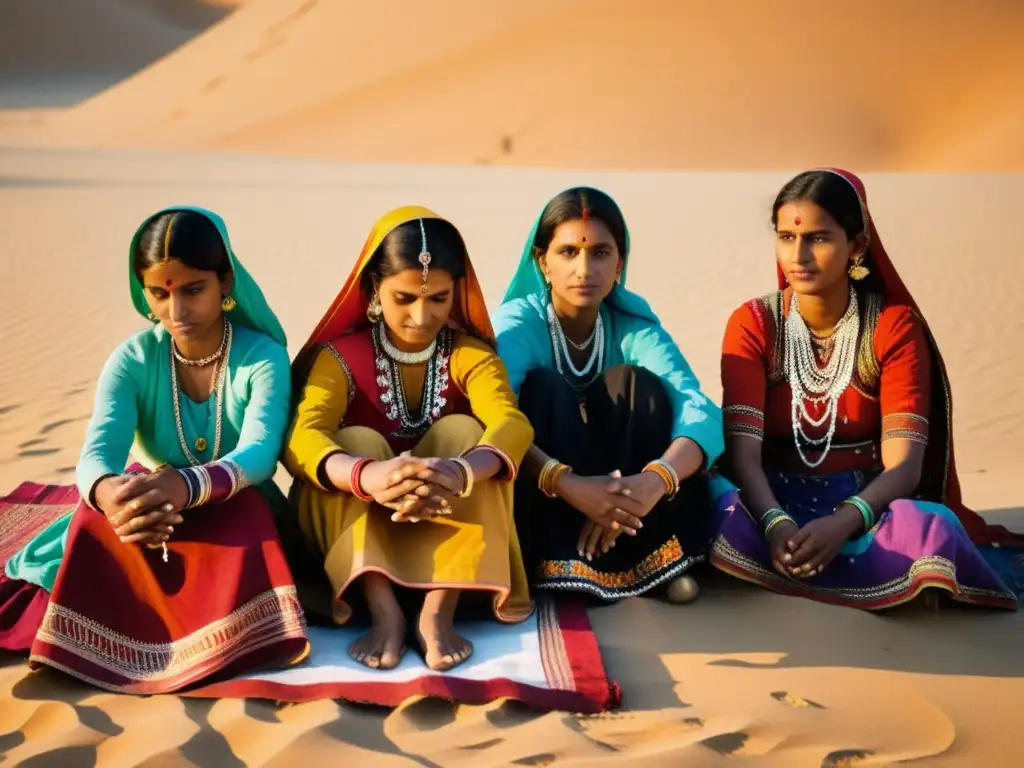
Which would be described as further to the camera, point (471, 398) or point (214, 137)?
point (214, 137)

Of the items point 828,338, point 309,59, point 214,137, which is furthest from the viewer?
point 309,59

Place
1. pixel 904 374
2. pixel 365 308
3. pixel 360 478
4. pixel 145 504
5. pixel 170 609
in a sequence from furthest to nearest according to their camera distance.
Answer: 1. pixel 904 374
2. pixel 365 308
3. pixel 360 478
4. pixel 170 609
5. pixel 145 504

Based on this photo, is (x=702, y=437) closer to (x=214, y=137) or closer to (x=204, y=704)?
(x=204, y=704)

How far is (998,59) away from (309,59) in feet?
80.8


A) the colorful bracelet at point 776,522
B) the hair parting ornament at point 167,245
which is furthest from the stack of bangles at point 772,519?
the hair parting ornament at point 167,245

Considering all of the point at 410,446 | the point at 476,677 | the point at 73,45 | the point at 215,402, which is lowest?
the point at 476,677

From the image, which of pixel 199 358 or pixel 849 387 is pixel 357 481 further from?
pixel 849 387

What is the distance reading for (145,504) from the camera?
3195 mm

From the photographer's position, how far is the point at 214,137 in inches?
1426

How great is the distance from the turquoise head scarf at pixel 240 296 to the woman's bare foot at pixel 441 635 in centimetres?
120

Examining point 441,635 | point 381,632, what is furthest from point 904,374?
point 381,632

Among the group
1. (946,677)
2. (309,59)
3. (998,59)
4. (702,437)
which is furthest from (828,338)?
(309,59)

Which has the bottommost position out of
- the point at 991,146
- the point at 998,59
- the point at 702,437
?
the point at 702,437

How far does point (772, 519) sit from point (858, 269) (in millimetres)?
1093
